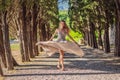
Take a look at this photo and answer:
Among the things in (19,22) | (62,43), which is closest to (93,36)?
(19,22)

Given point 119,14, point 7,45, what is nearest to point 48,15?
point 119,14

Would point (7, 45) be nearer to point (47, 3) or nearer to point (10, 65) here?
point (10, 65)

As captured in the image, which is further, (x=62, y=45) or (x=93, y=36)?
(x=93, y=36)

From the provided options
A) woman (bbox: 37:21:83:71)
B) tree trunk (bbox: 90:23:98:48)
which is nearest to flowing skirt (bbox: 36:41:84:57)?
woman (bbox: 37:21:83:71)

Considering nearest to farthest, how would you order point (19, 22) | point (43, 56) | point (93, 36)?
point (19, 22) → point (43, 56) → point (93, 36)

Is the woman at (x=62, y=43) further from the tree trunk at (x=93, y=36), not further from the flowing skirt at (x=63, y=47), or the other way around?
the tree trunk at (x=93, y=36)

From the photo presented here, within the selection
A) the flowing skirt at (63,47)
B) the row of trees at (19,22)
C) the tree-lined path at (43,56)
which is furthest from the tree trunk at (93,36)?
the flowing skirt at (63,47)

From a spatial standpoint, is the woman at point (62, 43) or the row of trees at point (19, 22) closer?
the woman at point (62, 43)

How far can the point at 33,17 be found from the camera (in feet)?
103

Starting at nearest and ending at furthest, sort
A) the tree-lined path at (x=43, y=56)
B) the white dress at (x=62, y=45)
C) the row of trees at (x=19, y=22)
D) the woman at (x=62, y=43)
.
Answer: the tree-lined path at (x=43, y=56)
the woman at (x=62, y=43)
the white dress at (x=62, y=45)
the row of trees at (x=19, y=22)

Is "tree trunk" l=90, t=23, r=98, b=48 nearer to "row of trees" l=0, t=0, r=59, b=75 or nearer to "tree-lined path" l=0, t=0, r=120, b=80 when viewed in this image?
"tree-lined path" l=0, t=0, r=120, b=80

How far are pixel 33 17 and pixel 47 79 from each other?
17031 millimetres

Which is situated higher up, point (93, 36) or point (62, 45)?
point (62, 45)

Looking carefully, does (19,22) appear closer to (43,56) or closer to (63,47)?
(43,56)
